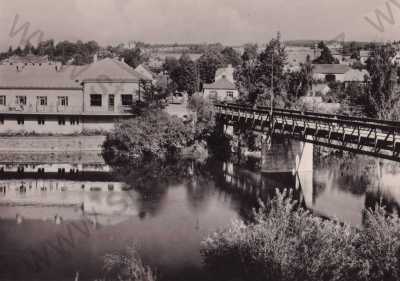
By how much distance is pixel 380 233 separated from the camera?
49.2 feet

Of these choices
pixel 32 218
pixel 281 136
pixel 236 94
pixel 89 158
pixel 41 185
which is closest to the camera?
pixel 32 218

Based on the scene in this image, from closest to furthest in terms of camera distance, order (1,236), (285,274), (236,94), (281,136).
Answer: (285,274) → (1,236) → (281,136) → (236,94)

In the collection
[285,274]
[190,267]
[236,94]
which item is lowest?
[190,267]

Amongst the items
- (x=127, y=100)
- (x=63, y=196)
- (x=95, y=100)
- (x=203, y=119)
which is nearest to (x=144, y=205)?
(x=63, y=196)

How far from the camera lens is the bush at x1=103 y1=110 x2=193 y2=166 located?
44.4 m

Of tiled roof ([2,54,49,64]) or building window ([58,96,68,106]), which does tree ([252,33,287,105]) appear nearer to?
building window ([58,96,68,106])

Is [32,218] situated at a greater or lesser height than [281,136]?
lesser

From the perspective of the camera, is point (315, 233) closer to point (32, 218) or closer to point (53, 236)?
point (53, 236)

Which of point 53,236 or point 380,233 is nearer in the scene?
point 380,233

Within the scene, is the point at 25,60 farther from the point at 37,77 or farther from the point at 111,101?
the point at 111,101

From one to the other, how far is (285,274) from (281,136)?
83.5 feet

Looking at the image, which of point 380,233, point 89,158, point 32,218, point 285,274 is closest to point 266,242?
point 285,274

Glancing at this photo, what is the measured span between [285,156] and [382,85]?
60.9 ft

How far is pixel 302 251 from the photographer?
14.4 metres
